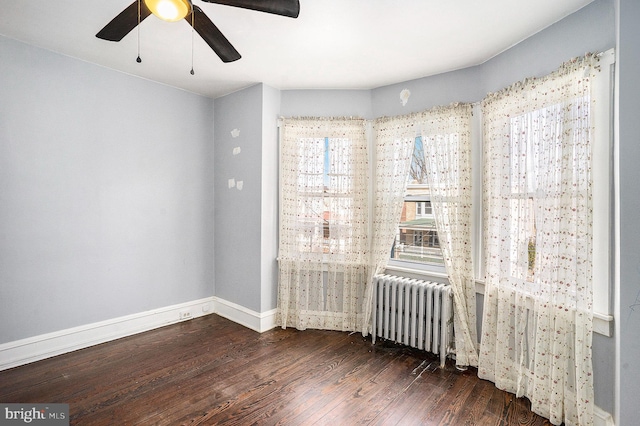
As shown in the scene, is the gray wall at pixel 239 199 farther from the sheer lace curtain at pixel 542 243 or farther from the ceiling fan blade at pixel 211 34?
the sheer lace curtain at pixel 542 243

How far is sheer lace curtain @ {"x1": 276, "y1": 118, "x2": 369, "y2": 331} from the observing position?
3564 mm

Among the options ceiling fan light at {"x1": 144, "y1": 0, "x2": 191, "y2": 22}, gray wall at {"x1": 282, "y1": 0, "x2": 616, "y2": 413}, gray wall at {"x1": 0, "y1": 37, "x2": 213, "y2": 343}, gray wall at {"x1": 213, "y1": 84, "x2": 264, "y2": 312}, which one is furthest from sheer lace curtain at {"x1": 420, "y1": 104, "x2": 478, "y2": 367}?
gray wall at {"x1": 0, "y1": 37, "x2": 213, "y2": 343}

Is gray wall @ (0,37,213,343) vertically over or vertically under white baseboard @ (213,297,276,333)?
Result: over

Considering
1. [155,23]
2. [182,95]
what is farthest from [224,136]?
[155,23]

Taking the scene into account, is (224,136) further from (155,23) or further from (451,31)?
(451,31)

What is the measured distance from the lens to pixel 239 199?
151 inches

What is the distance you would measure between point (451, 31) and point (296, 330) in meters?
3.29

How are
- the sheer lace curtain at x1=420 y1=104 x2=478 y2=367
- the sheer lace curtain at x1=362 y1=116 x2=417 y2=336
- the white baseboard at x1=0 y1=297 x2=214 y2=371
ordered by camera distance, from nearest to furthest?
the white baseboard at x1=0 y1=297 x2=214 y2=371 → the sheer lace curtain at x1=420 y1=104 x2=478 y2=367 → the sheer lace curtain at x1=362 y1=116 x2=417 y2=336

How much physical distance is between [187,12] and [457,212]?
8.50 feet

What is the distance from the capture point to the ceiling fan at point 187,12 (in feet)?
5.02
